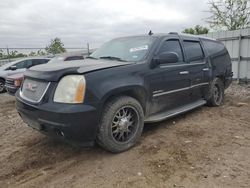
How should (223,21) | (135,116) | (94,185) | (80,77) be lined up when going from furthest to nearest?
1. (223,21)
2. (135,116)
3. (80,77)
4. (94,185)

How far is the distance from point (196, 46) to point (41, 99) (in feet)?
11.8

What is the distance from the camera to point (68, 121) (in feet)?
10.7

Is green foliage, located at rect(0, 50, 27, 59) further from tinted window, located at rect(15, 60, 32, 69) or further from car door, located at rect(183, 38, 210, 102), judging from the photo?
→ car door, located at rect(183, 38, 210, 102)

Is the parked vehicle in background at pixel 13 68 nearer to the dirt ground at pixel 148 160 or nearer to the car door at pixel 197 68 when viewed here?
the dirt ground at pixel 148 160

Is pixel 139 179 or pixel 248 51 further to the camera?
pixel 248 51

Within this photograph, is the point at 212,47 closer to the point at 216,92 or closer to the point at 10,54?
the point at 216,92

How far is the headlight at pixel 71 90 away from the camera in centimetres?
333

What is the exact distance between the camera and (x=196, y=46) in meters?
5.69

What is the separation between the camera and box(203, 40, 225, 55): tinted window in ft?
19.8

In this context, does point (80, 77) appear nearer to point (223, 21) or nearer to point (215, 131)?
point (215, 131)

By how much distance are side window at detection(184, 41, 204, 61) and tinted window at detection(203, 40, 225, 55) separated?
1.13 feet

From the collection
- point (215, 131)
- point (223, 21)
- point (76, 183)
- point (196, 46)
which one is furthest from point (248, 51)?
point (223, 21)

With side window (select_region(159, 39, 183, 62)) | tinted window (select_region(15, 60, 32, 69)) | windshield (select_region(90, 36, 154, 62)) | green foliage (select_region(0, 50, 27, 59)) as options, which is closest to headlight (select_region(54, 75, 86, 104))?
windshield (select_region(90, 36, 154, 62))

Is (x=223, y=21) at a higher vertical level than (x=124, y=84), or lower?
higher
